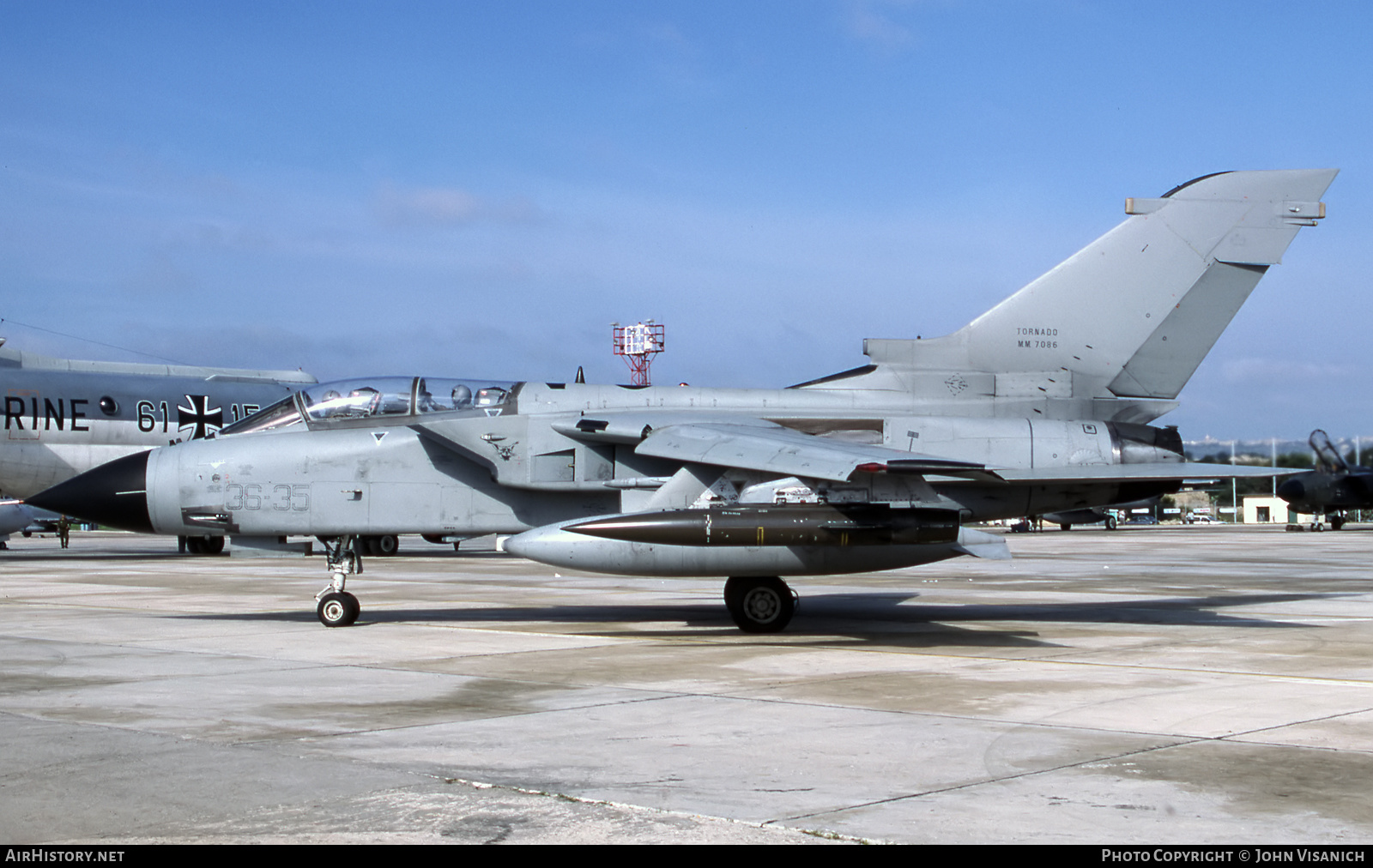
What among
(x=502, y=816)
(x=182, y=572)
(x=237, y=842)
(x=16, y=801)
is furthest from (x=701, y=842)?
(x=182, y=572)

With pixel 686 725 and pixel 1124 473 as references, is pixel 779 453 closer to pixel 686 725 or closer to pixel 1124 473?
pixel 1124 473

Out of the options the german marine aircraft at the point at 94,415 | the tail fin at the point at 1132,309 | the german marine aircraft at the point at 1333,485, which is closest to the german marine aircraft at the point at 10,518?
the german marine aircraft at the point at 94,415

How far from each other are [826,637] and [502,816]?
7.86 meters

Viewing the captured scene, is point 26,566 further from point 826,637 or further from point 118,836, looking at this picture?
point 118,836

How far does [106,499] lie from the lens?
42.0 ft

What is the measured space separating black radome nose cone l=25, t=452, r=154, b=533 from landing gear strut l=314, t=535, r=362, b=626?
1.92 metres

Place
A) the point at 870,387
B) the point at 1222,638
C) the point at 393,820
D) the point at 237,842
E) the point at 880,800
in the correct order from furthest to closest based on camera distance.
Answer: the point at 870,387 → the point at 1222,638 → the point at 880,800 → the point at 393,820 → the point at 237,842

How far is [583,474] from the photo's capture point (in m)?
13.0

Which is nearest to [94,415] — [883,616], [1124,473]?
[883,616]

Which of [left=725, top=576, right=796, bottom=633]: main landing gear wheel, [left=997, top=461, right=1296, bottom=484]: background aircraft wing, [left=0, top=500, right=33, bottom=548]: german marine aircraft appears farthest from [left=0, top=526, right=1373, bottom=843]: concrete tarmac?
[left=0, top=500, right=33, bottom=548]: german marine aircraft

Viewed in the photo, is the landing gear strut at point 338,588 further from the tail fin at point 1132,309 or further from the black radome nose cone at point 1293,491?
the black radome nose cone at point 1293,491

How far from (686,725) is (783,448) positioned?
14.3ft

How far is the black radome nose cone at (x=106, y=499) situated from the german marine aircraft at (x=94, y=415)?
17952mm

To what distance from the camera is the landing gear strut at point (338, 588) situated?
13250 millimetres
